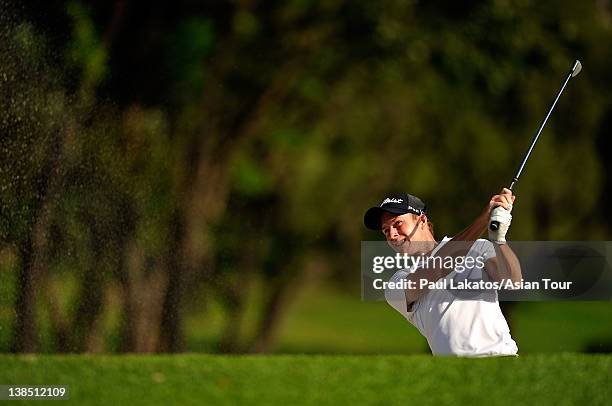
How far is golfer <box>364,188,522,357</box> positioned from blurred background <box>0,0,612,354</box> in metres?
5.36

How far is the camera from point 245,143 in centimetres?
1304

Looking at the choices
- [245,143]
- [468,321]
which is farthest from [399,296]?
[245,143]

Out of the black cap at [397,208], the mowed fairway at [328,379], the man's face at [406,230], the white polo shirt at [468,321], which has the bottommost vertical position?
the mowed fairway at [328,379]

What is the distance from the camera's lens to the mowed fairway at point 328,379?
601cm

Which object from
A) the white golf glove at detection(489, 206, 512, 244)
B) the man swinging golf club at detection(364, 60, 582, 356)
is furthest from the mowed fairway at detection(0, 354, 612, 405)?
the white golf glove at detection(489, 206, 512, 244)

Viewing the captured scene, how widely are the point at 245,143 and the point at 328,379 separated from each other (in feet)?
23.0

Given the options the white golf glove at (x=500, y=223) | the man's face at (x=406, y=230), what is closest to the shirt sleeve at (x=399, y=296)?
the man's face at (x=406, y=230)

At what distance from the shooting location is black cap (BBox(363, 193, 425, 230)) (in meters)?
5.41

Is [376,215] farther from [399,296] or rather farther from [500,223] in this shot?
[500,223]

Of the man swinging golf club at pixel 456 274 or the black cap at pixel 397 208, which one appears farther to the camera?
the black cap at pixel 397 208

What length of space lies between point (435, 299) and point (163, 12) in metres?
7.18

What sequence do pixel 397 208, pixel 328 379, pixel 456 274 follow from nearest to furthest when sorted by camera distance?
pixel 456 274, pixel 397 208, pixel 328 379

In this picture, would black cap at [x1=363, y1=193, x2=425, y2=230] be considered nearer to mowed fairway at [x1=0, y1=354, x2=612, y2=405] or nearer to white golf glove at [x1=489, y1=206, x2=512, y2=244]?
white golf glove at [x1=489, y1=206, x2=512, y2=244]

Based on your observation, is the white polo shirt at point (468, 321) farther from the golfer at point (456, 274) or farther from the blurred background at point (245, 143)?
the blurred background at point (245, 143)
